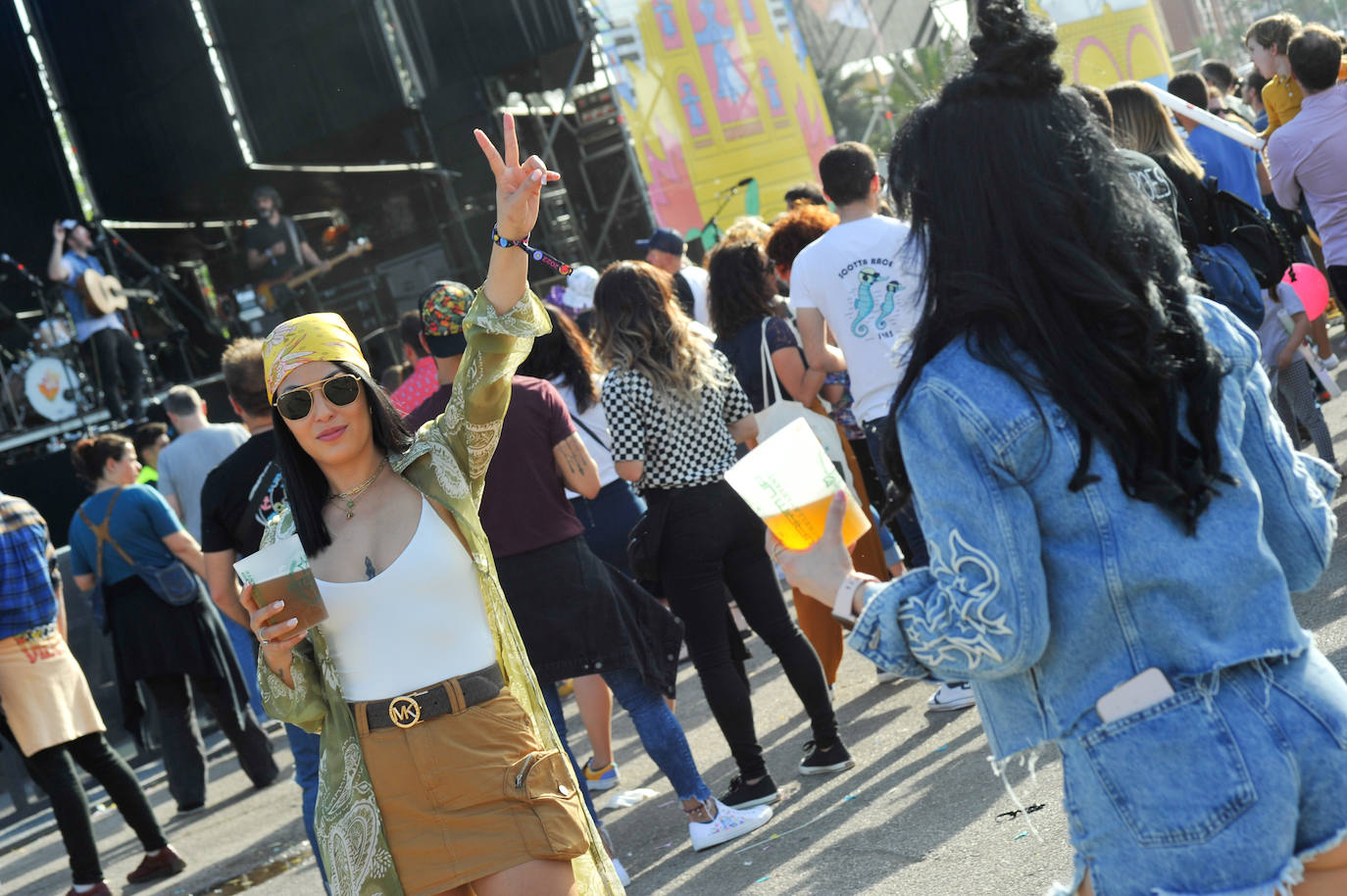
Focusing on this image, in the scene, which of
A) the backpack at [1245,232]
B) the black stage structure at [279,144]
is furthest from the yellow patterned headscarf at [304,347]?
the black stage structure at [279,144]

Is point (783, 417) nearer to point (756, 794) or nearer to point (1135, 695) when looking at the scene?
point (756, 794)

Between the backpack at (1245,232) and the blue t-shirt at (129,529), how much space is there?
535 centimetres

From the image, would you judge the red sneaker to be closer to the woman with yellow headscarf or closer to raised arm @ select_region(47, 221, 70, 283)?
the woman with yellow headscarf

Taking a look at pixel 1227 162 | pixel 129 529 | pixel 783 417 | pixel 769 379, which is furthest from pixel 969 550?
pixel 129 529

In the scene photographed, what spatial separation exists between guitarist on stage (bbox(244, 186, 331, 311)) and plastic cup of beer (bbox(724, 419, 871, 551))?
624 inches

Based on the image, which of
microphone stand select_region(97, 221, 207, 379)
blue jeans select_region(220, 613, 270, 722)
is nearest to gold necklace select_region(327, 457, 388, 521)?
blue jeans select_region(220, 613, 270, 722)

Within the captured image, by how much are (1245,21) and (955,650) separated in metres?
61.6

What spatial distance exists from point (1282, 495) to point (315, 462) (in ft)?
6.72

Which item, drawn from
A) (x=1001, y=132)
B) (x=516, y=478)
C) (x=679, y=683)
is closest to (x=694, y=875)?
(x=516, y=478)

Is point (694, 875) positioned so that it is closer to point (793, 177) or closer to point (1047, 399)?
point (1047, 399)

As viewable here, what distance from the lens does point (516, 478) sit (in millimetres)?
4551

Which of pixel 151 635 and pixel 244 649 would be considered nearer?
pixel 244 649

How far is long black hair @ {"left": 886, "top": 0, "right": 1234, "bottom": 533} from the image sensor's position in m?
1.75

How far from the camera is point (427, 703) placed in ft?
9.29
